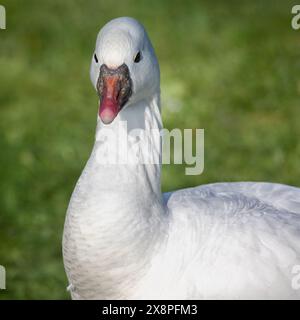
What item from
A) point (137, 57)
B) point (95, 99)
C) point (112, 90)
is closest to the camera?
point (112, 90)

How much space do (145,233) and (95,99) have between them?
451 cm

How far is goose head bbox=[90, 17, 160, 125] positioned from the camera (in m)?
3.07

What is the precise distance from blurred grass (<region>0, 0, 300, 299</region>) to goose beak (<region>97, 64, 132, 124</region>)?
2102 millimetres

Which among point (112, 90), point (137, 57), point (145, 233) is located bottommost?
point (145, 233)

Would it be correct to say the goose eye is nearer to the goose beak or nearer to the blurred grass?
the goose beak

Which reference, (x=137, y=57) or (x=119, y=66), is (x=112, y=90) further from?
(x=137, y=57)

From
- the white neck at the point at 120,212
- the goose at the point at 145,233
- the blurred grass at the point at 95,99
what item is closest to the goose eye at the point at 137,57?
the goose at the point at 145,233

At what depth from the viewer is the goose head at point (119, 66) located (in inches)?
121

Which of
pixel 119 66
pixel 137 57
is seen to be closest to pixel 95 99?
pixel 137 57

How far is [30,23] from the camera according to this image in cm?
920

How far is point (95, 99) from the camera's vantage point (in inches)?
302

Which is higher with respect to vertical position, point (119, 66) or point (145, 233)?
point (119, 66)

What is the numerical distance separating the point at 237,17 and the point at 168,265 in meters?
6.27
